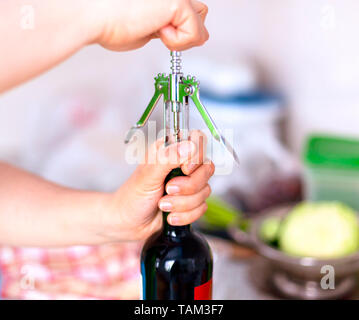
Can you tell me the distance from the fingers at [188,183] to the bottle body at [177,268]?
56mm

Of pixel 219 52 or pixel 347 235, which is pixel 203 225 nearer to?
pixel 347 235

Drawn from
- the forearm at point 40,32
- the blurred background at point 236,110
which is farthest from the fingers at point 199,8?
the blurred background at point 236,110

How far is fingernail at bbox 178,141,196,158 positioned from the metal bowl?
0.59m

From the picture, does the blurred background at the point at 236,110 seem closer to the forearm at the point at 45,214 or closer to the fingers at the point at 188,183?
the forearm at the point at 45,214

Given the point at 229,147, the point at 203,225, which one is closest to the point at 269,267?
the point at 203,225

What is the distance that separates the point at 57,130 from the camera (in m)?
1.76

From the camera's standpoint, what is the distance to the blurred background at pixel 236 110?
1.33 m

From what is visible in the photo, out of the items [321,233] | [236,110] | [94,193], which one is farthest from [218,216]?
[94,193]

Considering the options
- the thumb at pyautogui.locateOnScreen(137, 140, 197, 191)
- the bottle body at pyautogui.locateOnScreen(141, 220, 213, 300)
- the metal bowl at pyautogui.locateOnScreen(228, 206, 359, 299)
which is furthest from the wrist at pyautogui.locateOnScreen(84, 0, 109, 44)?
the metal bowl at pyautogui.locateOnScreen(228, 206, 359, 299)

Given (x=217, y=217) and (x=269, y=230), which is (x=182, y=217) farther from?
(x=217, y=217)

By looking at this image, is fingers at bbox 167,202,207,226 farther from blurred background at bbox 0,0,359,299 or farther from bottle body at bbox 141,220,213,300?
blurred background at bbox 0,0,359,299

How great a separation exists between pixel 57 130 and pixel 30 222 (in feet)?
3.75

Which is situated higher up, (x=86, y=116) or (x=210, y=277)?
(x=86, y=116)

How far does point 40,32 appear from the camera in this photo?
0.48 meters
